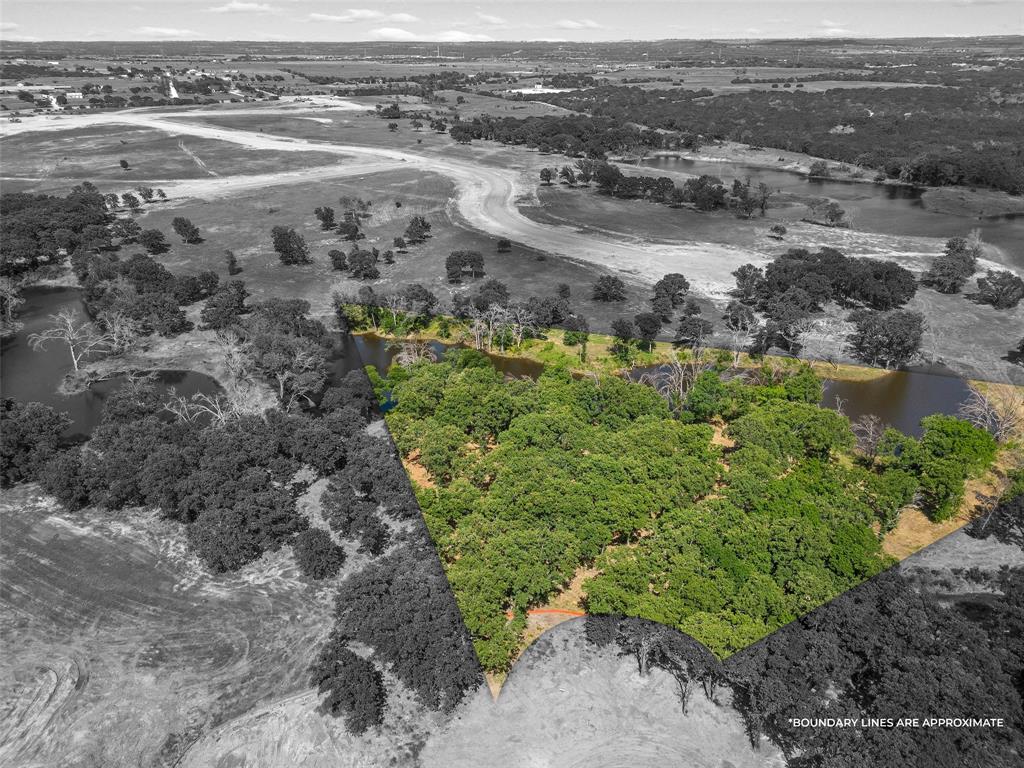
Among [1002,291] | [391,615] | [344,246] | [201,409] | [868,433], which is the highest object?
[1002,291]

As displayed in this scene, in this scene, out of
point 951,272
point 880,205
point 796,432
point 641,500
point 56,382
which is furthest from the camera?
point 880,205

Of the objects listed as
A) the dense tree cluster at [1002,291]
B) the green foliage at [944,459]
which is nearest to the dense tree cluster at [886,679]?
the green foliage at [944,459]

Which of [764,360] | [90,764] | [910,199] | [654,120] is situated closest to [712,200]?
[910,199]

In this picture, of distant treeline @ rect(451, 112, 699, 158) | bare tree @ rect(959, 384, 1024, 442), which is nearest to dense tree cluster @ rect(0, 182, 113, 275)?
distant treeline @ rect(451, 112, 699, 158)

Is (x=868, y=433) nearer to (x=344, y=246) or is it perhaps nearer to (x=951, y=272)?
(x=951, y=272)

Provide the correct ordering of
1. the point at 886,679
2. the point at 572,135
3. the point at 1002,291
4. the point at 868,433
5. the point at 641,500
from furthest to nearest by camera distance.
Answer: the point at 572,135 < the point at 1002,291 < the point at 868,433 < the point at 641,500 < the point at 886,679

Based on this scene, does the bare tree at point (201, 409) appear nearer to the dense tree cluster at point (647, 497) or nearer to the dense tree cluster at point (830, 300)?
the dense tree cluster at point (647, 497)

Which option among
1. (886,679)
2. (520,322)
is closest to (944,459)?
(886,679)
